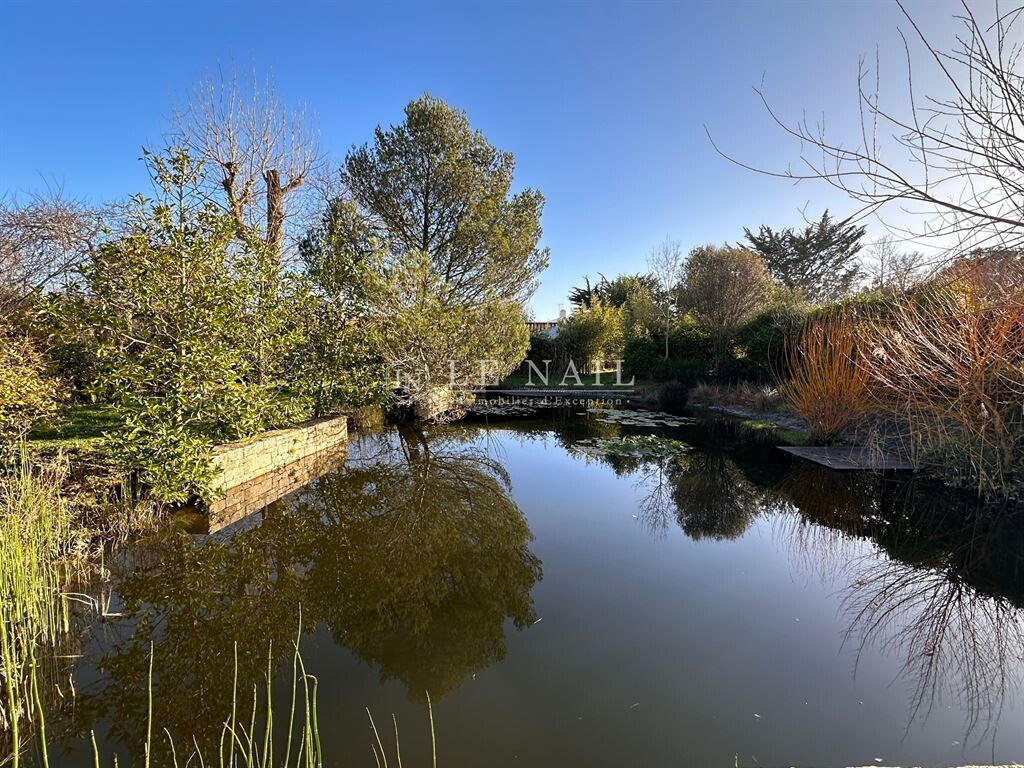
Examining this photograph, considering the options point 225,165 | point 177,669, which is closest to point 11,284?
point 225,165

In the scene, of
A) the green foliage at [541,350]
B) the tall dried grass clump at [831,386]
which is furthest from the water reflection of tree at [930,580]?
the green foliage at [541,350]

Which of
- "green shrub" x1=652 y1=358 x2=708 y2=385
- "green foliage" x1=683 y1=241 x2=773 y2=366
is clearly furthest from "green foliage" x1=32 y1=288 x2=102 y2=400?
"green foliage" x1=683 y1=241 x2=773 y2=366

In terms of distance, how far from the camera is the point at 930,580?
149 inches

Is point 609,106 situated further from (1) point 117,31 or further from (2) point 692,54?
(1) point 117,31

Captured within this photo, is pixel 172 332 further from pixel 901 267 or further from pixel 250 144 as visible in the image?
pixel 250 144

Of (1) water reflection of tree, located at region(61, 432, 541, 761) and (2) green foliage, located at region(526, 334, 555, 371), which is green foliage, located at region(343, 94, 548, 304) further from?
(1) water reflection of tree, located at region(61, 432, 541, 761)

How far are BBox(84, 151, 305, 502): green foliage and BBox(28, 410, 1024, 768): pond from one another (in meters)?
0.97

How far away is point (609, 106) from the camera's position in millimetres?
9883

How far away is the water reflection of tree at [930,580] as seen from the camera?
8.69ft

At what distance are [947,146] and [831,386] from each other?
25.3ft

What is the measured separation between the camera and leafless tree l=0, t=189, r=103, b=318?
8.39 metres

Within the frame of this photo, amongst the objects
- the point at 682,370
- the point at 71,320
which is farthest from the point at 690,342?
the point at 71,320

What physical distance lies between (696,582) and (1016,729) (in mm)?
1800

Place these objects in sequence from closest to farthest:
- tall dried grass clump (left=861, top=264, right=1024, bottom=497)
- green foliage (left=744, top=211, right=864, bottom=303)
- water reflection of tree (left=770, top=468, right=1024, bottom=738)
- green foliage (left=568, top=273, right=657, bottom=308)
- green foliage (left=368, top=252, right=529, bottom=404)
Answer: water reflection of tree (left=770, top=468, right=1024, bottom=738) < tall dried grass clump (left=861, top=264, right=1024, bottom=497) < green foliage (left=368, top=252, right=529, bottom=404) < green foliage (left=568, top=273, right=657, bottom=308) < green foliage (left=744, top=211, right=864, bottom=303)
